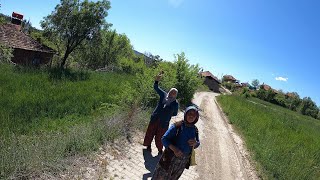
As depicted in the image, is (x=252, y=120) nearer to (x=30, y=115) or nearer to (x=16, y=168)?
(x=30, y=115)

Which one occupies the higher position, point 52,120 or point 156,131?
point 156,131

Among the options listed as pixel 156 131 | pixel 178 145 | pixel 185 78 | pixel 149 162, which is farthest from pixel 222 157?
pixel 185 78

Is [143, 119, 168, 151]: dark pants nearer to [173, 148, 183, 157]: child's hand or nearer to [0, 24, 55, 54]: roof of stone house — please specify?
[173, 148, 183, 157]: child's hand

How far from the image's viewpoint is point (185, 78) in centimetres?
2083

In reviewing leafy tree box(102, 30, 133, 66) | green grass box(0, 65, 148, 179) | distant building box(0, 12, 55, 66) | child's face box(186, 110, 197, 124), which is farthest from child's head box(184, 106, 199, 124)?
leafy tree box(102, 30, 133, 66)

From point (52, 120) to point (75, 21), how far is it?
921 inches

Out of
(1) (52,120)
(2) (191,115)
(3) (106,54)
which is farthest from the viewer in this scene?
(3) (106,54)

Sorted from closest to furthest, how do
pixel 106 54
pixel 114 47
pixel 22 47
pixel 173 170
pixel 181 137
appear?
pixel 181 137 → pixel 173 170 → pixel 22 47 → pixel 106 54 → pixel 114 47

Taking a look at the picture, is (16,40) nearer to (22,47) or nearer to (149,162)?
(22,47)

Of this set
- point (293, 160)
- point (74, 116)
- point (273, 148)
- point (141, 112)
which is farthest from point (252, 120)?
point (74, 116)

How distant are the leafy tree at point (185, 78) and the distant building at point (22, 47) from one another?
1413 centimetres

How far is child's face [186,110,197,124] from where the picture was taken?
4805mm

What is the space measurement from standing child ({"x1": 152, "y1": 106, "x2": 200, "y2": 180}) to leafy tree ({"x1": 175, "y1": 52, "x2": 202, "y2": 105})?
15185 millimetres

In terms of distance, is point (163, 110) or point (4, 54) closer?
point (163, 110)
